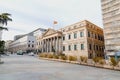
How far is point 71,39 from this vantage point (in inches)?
1747

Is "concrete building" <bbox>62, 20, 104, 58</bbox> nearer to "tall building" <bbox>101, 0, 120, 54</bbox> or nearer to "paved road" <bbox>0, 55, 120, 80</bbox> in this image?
"tall building" <bbox>101, 0, 120, 54</bbox>

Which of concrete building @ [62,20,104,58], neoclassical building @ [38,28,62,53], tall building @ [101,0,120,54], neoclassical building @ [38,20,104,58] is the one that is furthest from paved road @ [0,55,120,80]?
neoclassical building @ [38,28,62,53]

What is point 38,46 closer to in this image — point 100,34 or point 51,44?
point 51,44

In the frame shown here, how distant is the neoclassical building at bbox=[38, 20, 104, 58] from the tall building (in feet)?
14.8

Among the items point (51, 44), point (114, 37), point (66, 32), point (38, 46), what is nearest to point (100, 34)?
point (114, 37)

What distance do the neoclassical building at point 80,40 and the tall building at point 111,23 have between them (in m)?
4.50

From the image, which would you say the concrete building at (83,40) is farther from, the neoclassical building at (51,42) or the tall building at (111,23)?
the tall building at (111,23)

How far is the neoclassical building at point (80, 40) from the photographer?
39.2m

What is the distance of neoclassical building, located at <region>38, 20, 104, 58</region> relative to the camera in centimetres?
3922

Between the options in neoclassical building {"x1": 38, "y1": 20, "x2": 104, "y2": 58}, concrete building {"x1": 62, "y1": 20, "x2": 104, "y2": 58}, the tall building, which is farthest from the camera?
neoclassical building {"x1": 38, "y1": 20, "x2": 104, "y2": 58}

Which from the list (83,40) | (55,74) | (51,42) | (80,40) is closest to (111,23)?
(83,40)

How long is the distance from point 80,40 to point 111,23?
1101 cm

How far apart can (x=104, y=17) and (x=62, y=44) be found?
59.5 ft

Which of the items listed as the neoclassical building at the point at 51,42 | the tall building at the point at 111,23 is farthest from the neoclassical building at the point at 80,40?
the tall building at the point at 111,23
